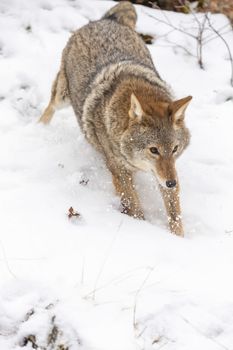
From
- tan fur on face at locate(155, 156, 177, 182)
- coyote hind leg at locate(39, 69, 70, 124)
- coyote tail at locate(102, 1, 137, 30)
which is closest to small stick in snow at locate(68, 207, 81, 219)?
tan fur on face at locate(155, 156, 177, 182)

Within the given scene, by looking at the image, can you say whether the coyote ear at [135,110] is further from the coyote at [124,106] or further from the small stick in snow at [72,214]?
the small stick in snow at [72,214]

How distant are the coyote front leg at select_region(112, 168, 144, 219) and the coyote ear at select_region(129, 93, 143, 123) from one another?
0.65 meters

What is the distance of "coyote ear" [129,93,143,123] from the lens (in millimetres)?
5184

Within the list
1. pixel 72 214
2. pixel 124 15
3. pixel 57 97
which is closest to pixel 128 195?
pixel 72 214

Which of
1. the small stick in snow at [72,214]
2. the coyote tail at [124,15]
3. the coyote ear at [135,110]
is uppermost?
the coyote ear at [135,110]

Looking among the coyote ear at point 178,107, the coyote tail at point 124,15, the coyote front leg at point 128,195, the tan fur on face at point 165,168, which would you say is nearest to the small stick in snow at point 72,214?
the coyote front leg at point 128,195

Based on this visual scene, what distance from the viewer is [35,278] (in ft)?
14.1

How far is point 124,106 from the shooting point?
5.57 m

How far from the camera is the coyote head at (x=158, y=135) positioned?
524 cm

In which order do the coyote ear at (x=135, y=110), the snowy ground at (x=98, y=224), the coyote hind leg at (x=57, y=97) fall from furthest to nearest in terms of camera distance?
the coyote hind leg at (x=57, y=97) < the coyote ear at (x=135, y=110) < the snowy ground at (x=98, y=224)

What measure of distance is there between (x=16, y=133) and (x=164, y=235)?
8.12 ft

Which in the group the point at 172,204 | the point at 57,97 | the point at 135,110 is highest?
the point at 135,110

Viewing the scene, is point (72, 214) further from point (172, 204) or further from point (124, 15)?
point (124, 15)

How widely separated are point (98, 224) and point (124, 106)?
1.15 meters
